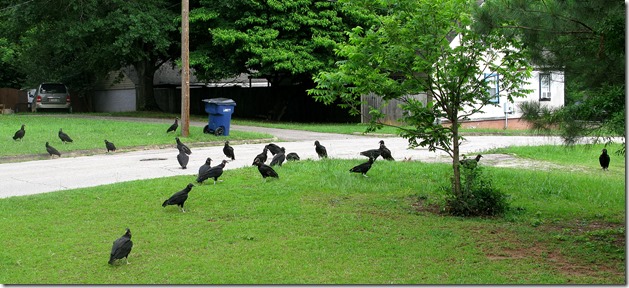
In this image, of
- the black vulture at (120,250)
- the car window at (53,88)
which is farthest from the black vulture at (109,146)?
the car window at (53,88)

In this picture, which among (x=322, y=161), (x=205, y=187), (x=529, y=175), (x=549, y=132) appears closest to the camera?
(x=549, y=132)

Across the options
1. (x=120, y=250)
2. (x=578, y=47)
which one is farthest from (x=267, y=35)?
(x=120, y=250)

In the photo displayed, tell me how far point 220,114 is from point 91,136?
427cm

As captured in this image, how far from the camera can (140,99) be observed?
4128cm

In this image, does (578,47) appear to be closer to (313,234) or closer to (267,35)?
(313,234)

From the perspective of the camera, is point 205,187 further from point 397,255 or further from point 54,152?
point 54,152

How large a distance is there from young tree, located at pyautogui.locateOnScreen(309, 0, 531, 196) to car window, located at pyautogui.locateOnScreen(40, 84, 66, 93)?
3437cm

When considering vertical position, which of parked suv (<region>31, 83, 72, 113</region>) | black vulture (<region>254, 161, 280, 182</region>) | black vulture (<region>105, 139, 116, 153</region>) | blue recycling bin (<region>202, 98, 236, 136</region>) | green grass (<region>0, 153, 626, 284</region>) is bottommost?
green grass (<region>0, 153, 626, 284</region>)

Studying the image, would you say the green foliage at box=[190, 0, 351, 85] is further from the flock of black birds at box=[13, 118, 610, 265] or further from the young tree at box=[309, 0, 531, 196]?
the young tree at box=[309, 0, 531, 196]

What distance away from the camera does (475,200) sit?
11.0 meters

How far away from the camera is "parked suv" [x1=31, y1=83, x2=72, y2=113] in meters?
41.9

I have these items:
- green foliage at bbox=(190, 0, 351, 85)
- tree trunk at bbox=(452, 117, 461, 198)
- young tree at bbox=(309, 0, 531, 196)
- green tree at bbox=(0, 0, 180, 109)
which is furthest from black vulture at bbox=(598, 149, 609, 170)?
green tree at bbox=(0, 0, 180, 109)

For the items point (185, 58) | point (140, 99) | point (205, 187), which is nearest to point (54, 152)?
point (185, 58)

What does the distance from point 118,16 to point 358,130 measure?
11.5 m
